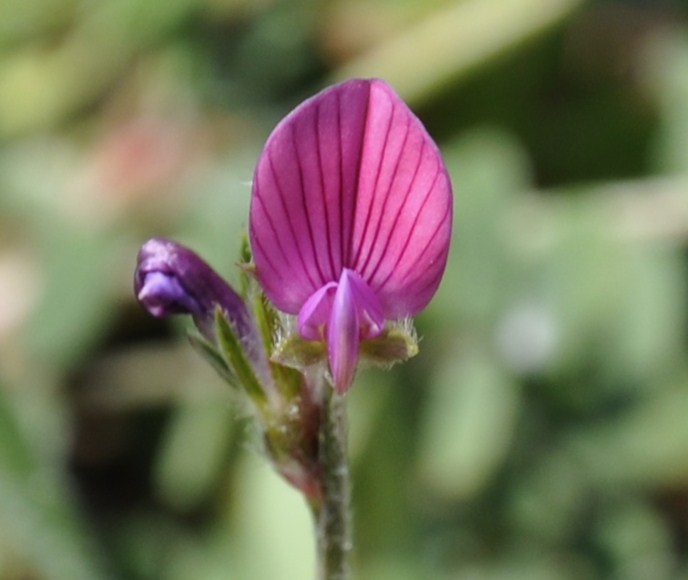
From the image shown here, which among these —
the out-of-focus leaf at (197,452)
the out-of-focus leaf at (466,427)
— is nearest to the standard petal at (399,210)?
the out-of-focus leaf at (466,427)

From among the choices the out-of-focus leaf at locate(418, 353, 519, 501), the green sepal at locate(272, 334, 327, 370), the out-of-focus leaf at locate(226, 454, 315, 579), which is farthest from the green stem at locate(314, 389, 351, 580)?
the out-of-focus leaf at locate(418, 353, 519, 501)

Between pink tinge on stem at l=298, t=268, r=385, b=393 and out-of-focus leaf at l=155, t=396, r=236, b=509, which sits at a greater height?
pink tinge on stem at l=298, t=268, r=385, b=393

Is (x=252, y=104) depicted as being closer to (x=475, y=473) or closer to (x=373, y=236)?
(x=475, y=473)

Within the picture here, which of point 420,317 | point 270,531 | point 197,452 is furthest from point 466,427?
point 197,452

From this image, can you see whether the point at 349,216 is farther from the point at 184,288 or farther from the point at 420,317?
the point at 420,317

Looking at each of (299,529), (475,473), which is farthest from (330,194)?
(475,473)

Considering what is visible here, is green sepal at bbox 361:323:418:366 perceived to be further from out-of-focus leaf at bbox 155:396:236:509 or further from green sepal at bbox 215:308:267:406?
out-of-focus leaf at bbox 155:396:236:509
